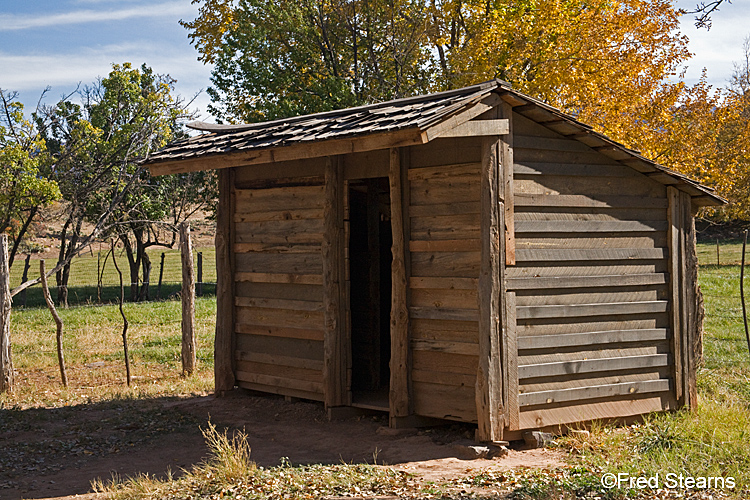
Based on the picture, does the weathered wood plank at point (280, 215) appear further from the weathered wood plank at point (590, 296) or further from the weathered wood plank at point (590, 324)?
the weathered wood plank at point (590, 324)

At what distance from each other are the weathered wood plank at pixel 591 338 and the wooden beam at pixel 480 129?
6.70 feet

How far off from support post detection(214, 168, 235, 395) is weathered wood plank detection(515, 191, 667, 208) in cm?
410

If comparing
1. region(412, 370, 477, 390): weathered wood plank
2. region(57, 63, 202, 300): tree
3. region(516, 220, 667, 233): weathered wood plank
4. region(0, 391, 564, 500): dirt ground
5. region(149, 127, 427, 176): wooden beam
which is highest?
region(57, 63, 202, 300): tree

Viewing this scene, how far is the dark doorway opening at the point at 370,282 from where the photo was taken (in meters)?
9.98

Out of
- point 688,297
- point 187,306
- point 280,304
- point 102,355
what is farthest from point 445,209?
point 102,355

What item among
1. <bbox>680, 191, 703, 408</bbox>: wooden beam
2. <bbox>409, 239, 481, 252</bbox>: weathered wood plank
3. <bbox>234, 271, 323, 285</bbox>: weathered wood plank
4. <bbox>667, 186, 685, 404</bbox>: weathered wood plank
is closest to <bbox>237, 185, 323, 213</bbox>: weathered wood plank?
<bbox>234, 271, 323, 285</bbox>: weathered wood plank

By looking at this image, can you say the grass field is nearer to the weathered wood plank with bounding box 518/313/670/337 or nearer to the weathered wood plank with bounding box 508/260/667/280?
the weathered wood plank with bounding box 518/313/670/337

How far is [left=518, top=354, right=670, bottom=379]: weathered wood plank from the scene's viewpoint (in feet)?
23.7

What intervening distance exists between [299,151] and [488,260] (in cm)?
232

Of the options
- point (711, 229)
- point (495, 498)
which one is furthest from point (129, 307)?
point (711, 229)

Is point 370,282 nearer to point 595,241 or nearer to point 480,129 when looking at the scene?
point 595,241

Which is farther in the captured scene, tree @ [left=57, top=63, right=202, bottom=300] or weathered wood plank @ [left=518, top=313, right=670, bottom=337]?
tree @ [left=57, top=63, right=202, bottom=300]

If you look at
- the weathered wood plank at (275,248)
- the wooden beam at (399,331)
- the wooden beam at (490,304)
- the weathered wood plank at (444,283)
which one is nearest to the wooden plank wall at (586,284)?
the wooden beam at (490,304)

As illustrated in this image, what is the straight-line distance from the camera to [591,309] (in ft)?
25.0
